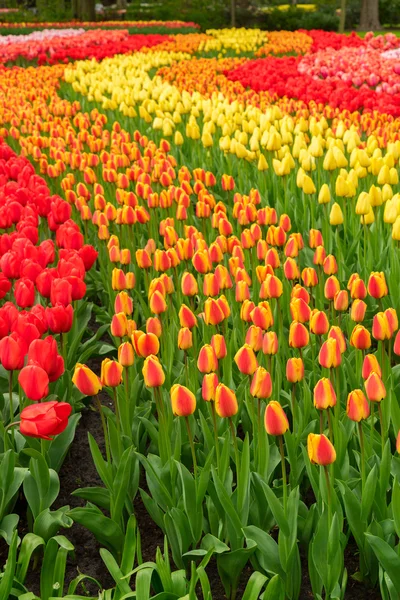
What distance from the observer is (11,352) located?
2617 mm

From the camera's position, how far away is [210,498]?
2.55 metres

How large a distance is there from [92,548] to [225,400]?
89 cm

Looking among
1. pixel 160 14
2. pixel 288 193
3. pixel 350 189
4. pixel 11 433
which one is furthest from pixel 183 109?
pixel 160 14

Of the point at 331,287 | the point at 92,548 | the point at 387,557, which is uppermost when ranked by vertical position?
the point at 331,287

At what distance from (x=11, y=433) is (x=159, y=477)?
74 centimetres

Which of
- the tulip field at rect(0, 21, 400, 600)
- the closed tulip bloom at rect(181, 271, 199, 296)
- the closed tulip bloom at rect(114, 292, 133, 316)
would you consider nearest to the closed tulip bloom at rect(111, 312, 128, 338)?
the tulip field at rect(0, 21, 400, 600)

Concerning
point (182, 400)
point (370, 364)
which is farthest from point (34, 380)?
point (370, 364)

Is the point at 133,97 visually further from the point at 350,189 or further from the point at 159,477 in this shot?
the point at 159,477

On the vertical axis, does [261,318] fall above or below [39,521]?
above

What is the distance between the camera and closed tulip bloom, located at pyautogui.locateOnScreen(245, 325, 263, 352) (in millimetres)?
2650

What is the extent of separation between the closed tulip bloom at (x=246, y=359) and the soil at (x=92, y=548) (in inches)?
27.1

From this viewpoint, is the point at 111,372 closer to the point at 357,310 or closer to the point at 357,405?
the point at 357,405

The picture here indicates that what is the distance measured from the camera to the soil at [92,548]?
2520mm

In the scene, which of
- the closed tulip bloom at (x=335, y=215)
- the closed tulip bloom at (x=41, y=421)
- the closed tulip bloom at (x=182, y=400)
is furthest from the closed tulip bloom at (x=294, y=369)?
the closed tulip bloom at (x=335, y=215)
